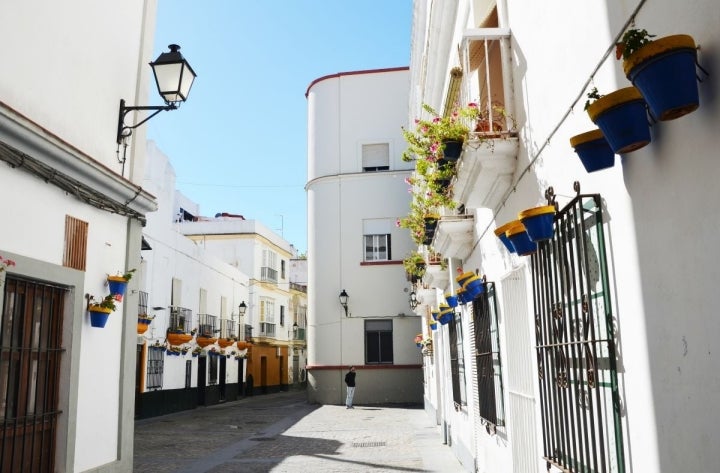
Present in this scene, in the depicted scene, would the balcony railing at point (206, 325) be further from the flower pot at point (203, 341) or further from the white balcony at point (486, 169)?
the white balcony at point (486, 169)

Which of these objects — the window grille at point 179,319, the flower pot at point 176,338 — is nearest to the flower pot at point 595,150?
the flower pot at point 176,338

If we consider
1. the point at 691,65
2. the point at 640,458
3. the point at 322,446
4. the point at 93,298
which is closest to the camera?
the point at 691,65

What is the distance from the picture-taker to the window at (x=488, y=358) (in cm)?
695

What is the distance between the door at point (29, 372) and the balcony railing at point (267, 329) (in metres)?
32.0

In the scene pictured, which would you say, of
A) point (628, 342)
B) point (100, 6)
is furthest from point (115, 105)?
point (628, 342)

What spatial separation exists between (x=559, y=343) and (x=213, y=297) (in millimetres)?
27077

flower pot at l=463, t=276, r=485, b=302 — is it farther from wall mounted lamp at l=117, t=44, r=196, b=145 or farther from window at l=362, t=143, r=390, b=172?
window at l=362, t=143, r=390, b=172

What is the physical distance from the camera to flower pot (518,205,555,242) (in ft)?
13.9

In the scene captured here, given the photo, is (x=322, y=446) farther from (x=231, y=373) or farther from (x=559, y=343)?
(x=231, y=373)

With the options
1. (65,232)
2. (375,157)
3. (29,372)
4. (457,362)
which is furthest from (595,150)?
(375,157)

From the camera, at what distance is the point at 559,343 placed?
4352 millimetres

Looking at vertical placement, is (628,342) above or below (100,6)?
below

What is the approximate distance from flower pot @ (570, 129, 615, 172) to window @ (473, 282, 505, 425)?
3844 millimetres

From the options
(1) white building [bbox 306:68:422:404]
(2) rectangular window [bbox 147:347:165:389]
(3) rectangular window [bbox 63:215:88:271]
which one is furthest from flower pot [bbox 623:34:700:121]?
(1) white building [bbox 306:68:422:404]
